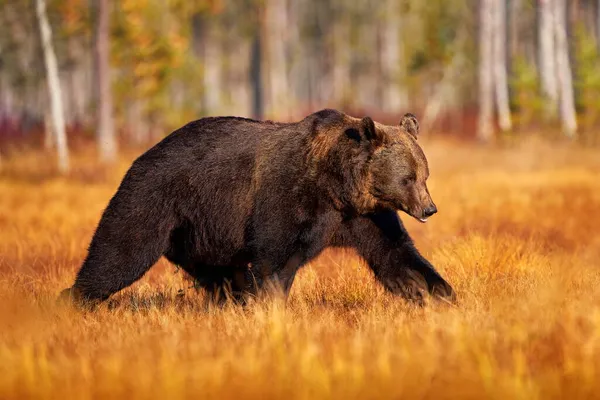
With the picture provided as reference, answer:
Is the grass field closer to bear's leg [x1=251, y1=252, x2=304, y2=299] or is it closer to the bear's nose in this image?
bear's leg [x1=251, y1=252, x2=304, y2=299]

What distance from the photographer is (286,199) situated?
5.81 meters

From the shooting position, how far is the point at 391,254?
614cm

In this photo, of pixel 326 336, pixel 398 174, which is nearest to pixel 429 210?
pixel 398 174

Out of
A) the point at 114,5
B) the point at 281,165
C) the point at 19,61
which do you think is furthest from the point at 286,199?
the point at 19,61

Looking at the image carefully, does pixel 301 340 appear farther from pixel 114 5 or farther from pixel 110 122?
pixel 114 5

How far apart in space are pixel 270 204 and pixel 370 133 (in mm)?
749

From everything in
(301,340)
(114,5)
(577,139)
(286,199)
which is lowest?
(577,139)

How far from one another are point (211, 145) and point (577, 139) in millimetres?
18060

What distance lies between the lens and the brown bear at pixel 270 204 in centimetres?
579

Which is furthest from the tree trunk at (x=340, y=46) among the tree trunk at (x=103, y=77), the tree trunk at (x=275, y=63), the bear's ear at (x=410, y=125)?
the bear's ear at (x=410, y=125)

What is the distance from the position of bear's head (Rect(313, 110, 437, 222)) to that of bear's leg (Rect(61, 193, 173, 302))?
44.8 inches

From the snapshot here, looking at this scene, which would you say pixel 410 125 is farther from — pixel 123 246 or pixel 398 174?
pixel 123 246

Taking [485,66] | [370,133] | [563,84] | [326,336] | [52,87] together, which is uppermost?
[370,133]

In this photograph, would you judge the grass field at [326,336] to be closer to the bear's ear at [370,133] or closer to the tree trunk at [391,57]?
the bear's ear at [370,133]
